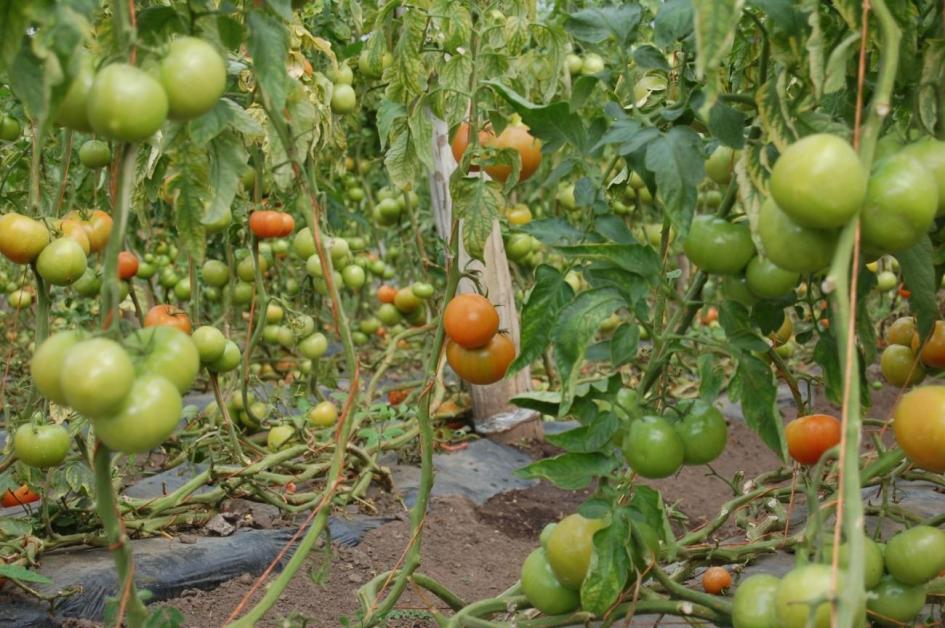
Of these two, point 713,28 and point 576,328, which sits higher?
point 713,28

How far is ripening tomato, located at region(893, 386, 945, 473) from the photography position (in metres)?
0.95

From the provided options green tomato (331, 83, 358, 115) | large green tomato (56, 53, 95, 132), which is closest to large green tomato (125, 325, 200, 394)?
large green tomato (56, 53, 95, 132)

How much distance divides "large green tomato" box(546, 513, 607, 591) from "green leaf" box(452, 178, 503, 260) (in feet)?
1.41

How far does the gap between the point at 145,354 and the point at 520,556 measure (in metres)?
1.77

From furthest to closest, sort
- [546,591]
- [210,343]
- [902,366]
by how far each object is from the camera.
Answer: [210,343] → [902,366] → [546,591]

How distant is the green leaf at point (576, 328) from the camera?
113 cm

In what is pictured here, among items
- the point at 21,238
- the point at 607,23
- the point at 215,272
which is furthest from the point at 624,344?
the point at 215,272

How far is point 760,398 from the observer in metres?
1.13

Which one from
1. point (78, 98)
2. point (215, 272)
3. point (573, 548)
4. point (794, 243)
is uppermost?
point (78, 98)

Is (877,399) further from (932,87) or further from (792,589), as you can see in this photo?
(792,589)

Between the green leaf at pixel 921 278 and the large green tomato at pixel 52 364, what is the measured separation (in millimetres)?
905

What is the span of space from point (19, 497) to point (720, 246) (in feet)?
5.89

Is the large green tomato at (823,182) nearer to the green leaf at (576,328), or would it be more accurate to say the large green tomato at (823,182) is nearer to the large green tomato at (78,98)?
the green leaf at (576,328)

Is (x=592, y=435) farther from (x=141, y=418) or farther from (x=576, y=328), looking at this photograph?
(x=141, y=418)
